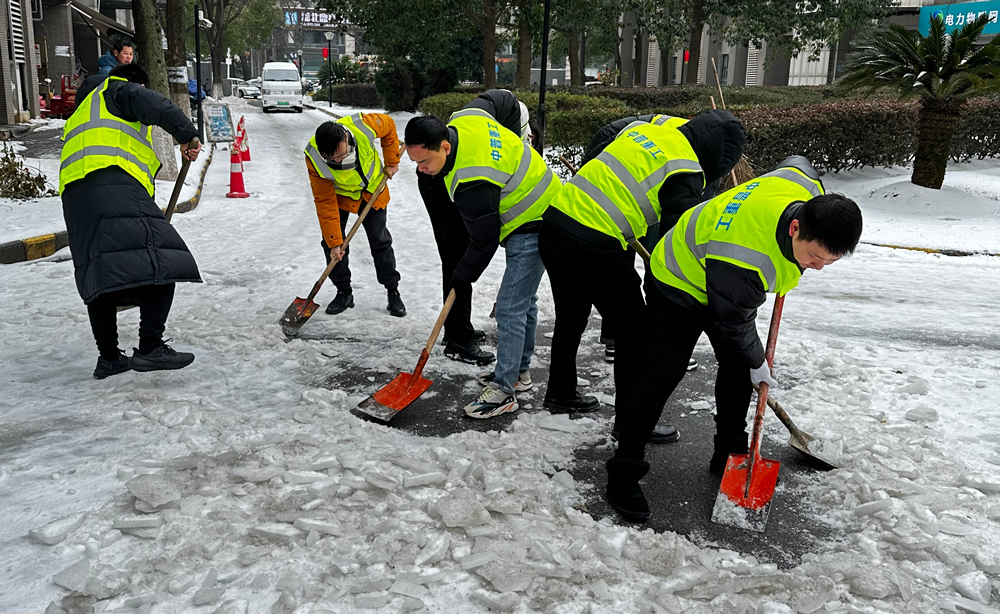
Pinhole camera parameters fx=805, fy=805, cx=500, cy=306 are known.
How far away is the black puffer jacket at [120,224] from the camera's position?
4.25m

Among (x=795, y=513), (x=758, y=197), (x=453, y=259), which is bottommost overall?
(x=795, y=513)

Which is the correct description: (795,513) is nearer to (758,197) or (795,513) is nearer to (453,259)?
(758,197)

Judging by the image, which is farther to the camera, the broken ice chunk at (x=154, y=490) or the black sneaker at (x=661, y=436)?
the black sneaker at (x=661, y=436)

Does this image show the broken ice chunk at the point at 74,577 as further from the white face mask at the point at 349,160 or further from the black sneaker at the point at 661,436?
the white face mask at the point at 349,160

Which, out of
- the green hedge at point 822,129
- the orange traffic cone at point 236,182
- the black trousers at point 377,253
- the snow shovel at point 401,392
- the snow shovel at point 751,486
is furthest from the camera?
the orange traffic cone at point 236,182

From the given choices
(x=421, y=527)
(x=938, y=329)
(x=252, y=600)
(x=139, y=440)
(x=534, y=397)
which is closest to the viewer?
(x=252, y=600)

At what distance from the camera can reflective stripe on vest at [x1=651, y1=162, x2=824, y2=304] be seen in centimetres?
281

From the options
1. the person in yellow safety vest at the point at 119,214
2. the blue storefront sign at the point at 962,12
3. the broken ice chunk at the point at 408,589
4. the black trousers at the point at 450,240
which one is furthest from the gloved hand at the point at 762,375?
the blue storefront sign at the point at 962,12

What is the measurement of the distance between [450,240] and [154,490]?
2500 millimetres

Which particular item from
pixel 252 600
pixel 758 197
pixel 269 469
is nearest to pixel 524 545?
pixel 252 600

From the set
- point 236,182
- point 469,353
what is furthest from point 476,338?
point 236,182

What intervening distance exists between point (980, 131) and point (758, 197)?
43.0 feet

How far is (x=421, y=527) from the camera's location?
309 centimetres

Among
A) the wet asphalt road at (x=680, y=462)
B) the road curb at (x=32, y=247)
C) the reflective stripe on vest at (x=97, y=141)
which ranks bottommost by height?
the wet asphalt road at (x=680, y=462)
